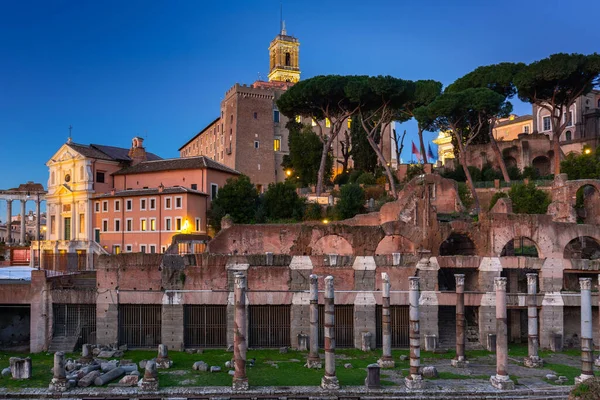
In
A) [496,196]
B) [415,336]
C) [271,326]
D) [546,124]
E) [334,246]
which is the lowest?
[271,326]

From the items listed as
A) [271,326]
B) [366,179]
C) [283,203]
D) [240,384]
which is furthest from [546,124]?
[240,384]

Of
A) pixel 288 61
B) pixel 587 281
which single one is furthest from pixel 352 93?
pixel 288 61

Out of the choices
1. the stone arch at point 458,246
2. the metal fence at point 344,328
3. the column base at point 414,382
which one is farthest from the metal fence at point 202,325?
the stone arch at point 458,246

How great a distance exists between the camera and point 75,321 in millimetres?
20438

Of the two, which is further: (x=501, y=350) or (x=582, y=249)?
(x=582, y=249)

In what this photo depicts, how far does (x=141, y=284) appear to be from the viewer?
20328mm

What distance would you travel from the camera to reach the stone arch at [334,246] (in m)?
27.2

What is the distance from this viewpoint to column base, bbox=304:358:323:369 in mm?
16889

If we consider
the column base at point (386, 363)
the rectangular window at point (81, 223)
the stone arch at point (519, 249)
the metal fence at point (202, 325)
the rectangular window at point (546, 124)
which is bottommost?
the column base at point (386, 363)

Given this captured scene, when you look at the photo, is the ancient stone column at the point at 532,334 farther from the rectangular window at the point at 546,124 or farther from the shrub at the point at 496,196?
the rectangular window at the point at 546,124

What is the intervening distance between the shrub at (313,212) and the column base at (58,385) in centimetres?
2307

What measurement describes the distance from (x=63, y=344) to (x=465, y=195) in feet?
88.4

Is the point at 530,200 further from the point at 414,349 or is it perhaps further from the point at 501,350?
the point at 414,349

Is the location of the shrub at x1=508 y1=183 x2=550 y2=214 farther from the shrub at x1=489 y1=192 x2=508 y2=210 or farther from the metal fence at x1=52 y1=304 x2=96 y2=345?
the metal fence at x1=52 y1=304 x2=96 y2=345
